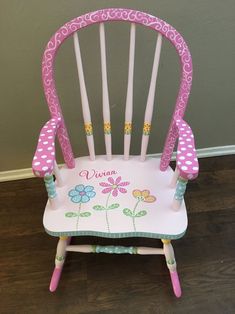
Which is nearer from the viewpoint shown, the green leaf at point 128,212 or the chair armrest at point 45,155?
the chair armrest at point 45,155

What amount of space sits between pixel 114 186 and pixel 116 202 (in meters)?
0.07

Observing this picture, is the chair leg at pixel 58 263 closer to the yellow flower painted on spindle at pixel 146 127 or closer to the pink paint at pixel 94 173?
the pink paint at pixel 94 173

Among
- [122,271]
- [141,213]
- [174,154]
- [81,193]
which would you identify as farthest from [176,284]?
[174,154]

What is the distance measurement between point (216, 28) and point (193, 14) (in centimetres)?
11

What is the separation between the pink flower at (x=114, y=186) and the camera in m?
1.07

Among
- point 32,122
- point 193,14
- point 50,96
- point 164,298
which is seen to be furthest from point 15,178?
point 193,14

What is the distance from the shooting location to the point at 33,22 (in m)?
1.16

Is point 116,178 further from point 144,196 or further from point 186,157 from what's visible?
point 186,157

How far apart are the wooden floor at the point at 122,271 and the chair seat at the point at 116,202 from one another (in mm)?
344

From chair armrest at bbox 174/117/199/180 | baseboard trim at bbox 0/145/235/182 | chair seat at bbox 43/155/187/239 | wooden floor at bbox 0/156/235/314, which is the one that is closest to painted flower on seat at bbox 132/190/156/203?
chair seat at bbox 43/155/187/239

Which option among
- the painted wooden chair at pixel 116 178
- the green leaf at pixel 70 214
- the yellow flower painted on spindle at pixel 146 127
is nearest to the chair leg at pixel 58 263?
the painted wooden chair at pixel 116 178

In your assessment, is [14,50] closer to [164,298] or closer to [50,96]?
[50,96]

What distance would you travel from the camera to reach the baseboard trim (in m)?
1.57

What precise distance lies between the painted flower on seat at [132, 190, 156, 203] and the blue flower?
0.42 ft
